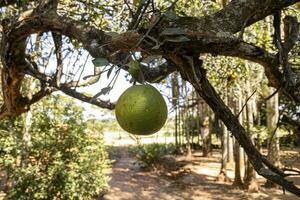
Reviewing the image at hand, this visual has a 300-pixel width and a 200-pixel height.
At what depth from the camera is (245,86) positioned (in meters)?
10.8

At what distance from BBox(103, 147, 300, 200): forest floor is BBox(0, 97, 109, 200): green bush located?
261cm

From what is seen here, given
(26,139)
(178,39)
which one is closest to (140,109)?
(178,39)

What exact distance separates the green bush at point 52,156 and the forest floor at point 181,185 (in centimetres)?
261

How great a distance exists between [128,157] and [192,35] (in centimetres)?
1981

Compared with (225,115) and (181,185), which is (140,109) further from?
(181,185)

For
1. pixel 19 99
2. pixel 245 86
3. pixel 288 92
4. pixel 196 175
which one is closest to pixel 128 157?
pixel 196 175

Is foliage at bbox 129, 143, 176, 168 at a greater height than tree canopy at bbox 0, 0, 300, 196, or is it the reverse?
tree canopy at bbox 0, 0, 300, 196

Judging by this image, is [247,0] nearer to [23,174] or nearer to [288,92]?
[288,92]

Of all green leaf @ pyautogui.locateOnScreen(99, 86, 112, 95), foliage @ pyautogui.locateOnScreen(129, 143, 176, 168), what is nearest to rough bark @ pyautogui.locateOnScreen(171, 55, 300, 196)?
green leaf @ pyautogui.locateOnScreen(99, 86, 112, 95)

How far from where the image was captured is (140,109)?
127 cm

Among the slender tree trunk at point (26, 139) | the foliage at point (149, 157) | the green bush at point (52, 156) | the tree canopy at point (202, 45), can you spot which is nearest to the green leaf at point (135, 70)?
the tree canopy at point (202, 45)

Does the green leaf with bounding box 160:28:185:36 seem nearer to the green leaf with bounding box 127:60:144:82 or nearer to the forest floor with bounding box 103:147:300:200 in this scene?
the green leaf with bounding box 127:60:144:82

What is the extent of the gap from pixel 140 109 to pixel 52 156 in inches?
303

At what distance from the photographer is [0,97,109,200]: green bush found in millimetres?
8078
